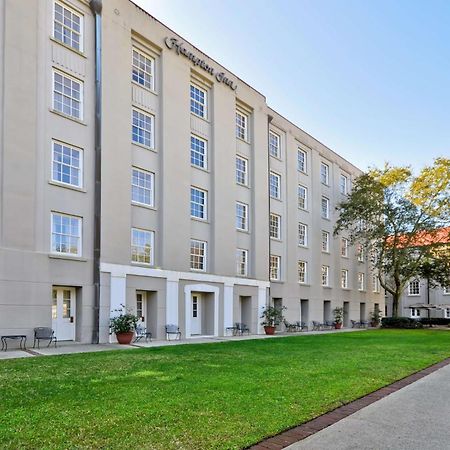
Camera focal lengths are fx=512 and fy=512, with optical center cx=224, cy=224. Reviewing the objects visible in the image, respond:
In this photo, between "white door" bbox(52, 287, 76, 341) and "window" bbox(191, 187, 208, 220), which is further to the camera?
"window" bbox(191, 187, 208, 220)

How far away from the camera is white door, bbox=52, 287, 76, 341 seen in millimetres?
19641

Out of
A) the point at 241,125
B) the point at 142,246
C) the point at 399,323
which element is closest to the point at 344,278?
the point at 399,323

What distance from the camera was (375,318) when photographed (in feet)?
151

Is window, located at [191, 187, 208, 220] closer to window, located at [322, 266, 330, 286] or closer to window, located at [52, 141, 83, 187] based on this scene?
window, located at [52, 141, 83, 187]

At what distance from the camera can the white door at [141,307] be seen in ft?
75.8

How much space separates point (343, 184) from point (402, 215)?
21.0 feet

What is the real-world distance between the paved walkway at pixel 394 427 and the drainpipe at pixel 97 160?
13.5m

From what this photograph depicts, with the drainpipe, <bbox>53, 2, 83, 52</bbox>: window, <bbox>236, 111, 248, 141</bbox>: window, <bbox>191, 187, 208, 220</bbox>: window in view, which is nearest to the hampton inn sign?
<bbox>236, 111, 248, 141</bbox>: window

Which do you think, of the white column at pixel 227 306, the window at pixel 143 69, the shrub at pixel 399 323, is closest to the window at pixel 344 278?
the shrub at pixel 399 323

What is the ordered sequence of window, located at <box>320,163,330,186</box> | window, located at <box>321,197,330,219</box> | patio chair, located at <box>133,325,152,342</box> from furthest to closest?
window, located at <box>320,163,330,186</box>, window, located at <box>321,197,330,219</box>, patio chair, located at <box>133,325,152,342</box>

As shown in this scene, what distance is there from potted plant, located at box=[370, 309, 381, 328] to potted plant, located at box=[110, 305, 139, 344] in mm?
30324

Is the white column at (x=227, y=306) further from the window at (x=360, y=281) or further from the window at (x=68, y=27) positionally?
the window at (x=360, y=281)

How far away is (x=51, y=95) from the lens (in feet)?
64.9

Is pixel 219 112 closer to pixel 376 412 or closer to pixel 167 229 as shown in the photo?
pixel 167 229
